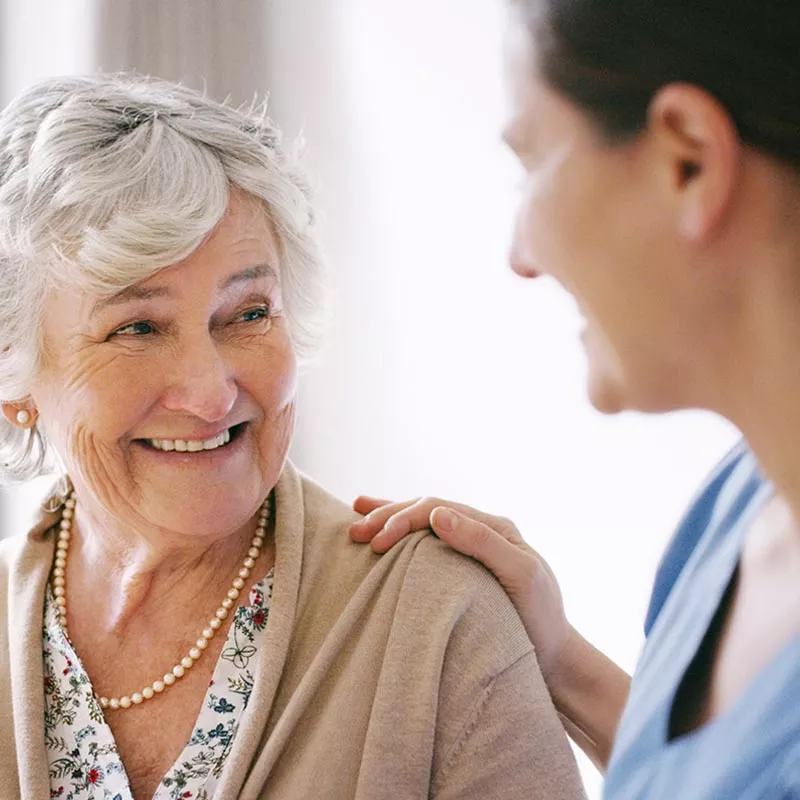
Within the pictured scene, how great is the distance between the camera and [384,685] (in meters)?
1.23

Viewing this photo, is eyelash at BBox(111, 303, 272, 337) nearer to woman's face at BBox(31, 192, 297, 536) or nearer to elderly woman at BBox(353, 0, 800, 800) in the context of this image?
woman's face at BBox(31, 192, 297, 536)

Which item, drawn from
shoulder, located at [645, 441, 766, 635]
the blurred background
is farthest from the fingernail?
shoulder, located at [645, 441, 766, 635]

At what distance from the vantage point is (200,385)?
132 centimetres

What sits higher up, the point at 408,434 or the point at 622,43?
the point at 622,43

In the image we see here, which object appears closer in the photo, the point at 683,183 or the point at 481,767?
the point at 683,183

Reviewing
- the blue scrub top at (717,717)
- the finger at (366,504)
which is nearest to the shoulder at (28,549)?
the finger at (366,504)

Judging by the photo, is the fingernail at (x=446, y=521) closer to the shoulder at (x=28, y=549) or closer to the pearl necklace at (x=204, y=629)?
the pearl necklace at (x=204, y=629)

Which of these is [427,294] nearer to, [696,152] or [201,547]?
[201,547]

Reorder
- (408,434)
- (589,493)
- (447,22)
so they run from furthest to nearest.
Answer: (408,434), (447,22), (589,493)

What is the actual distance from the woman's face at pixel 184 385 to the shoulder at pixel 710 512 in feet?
2.25

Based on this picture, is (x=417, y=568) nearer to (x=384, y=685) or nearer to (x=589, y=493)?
(x=384, y=685)

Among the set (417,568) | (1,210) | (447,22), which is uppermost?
(447,22)

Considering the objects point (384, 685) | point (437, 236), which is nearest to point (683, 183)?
point (384, 685)

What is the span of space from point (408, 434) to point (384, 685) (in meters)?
0.91
